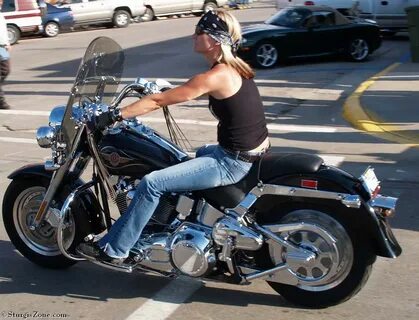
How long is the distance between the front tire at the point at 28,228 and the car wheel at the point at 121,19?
76.6 feet

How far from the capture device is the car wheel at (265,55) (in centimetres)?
1598

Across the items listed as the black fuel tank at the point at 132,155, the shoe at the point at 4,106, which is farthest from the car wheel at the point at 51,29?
the black fuel tank at the point at 132,155

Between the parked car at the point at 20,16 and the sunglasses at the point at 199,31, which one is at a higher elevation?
the sunglasses at the point at 199,31

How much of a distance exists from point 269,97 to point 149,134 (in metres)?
8.16

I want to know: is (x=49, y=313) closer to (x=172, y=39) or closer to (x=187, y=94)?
(x=187, y=94)

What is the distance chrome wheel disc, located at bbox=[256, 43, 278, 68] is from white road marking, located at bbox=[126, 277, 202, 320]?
11.6m

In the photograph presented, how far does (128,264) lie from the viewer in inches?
182

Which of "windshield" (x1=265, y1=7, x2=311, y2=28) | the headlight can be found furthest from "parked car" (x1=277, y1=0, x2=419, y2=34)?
the headlight

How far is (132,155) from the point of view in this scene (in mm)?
4648

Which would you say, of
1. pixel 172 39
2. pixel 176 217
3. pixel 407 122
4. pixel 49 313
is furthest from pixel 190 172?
pixel 172 39

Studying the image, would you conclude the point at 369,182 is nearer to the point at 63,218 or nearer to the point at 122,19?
the point at 63,218

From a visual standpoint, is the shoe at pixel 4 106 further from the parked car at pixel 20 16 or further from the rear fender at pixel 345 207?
the parked car at pixel 20 16

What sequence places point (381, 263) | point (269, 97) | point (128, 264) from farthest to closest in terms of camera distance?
point (269, 97) < point (381, 263) < point (128, 264)

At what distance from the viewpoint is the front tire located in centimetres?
520
